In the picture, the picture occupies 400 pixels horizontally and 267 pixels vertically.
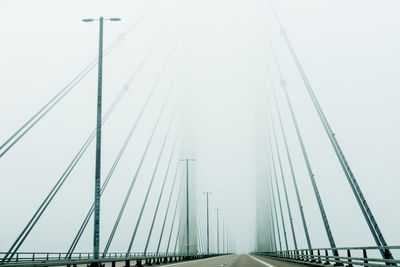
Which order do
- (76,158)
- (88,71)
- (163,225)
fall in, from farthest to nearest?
(163,225), (88,71), (76,158)

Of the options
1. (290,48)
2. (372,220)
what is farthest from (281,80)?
(372,220)

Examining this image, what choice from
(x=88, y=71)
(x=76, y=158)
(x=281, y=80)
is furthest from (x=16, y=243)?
(x=281, y=80)

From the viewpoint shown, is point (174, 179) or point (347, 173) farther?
point (174, 179)

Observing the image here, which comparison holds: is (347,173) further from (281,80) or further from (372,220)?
(281,80)

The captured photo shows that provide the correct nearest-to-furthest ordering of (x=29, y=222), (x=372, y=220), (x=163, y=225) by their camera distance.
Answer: (x=372, y=220) < (x=29, y=222) < (x=163, y=225)

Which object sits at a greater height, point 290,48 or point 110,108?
point 290,48

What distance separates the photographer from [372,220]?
13586 millimetres

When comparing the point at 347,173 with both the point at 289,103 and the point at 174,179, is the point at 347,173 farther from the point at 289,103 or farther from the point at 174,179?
the point at 174,179

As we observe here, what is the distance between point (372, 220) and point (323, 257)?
5.81 meters

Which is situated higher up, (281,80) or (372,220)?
(281,80)

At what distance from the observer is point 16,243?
15.2m

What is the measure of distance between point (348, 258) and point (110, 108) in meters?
15.9

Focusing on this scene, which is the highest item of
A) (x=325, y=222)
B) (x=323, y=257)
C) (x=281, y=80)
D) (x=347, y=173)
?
(x=281, y=80)

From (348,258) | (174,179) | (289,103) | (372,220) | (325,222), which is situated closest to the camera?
(372,220)
